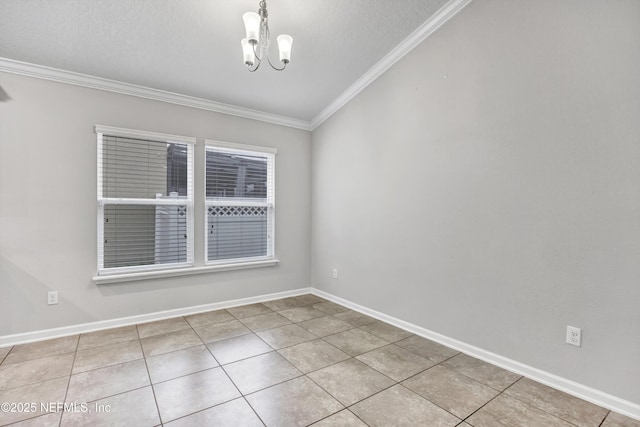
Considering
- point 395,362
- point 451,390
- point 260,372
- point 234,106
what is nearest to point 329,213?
point 234,106

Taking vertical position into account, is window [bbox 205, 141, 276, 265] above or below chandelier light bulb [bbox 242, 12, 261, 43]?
below

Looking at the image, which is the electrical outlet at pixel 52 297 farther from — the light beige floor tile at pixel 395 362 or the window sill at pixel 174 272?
the light beige floor tile at pixel 395 362

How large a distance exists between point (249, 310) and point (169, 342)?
1.07 meters

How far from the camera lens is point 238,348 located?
2.73 m

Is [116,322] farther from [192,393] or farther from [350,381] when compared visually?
[350,381]

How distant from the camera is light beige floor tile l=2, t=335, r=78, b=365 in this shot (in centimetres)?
254

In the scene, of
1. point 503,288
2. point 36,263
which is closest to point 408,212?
point 503,288

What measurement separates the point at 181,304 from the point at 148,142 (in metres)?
1.89

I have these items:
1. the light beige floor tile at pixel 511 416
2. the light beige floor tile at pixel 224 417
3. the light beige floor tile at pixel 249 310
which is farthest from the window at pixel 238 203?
the light beige floor tile at pixel 511 416

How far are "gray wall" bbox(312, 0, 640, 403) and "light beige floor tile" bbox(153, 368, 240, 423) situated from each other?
6.29 feet

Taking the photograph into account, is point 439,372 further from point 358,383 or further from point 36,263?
point 36,263

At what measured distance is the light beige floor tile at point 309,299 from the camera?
4141 millimetres

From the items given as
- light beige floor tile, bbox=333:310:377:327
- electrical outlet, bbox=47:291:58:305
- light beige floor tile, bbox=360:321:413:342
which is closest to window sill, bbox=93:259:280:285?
electrical outlet, bbox=47:291:58:305

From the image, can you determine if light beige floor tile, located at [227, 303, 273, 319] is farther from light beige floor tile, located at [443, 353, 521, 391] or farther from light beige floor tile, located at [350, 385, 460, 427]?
light beige floor tile, located at [443, 353, 521, 391]
